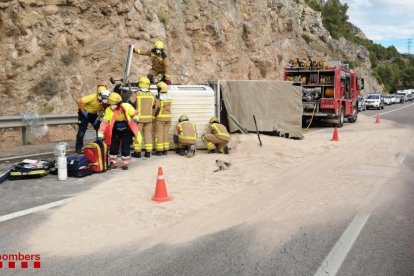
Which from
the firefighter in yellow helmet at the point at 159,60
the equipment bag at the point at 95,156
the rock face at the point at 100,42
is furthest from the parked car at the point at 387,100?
the equipment bag at the point at 95,156

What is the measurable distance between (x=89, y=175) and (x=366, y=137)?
35.6ft

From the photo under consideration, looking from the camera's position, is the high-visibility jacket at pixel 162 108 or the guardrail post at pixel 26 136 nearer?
the high-visibility jacket at pixel 162 108

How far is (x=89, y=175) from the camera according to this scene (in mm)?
8430

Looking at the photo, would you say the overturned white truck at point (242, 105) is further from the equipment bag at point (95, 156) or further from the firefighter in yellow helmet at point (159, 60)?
the equipment bag at point (95, 156)

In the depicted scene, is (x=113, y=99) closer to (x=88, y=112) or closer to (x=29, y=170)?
(x=88, y=112)

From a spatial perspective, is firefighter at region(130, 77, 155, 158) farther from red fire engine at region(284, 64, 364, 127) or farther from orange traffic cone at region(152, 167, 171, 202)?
red fire engine at region(284, 64, 364, 127)

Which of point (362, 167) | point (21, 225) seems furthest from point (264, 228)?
point (362, 167)

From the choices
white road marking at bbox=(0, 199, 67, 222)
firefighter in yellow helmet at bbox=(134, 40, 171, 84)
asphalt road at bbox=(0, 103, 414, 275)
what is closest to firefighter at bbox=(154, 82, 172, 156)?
firefighter in yellow helmet at bbox=(134, 40, 171, 84)

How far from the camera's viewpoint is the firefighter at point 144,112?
10.4 meters

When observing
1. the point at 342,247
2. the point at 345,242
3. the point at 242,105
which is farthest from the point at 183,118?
the point at 342,247

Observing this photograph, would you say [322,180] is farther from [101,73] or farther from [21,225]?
[101,73]

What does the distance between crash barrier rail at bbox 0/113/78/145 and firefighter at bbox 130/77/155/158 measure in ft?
8.46

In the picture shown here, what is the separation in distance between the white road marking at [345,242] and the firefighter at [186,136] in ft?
15.3

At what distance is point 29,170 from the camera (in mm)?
8016
